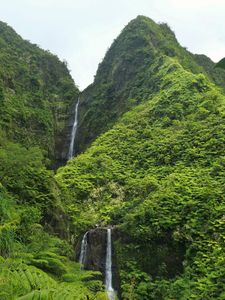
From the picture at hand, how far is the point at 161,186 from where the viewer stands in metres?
17.2

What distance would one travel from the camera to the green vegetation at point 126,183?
349 inches

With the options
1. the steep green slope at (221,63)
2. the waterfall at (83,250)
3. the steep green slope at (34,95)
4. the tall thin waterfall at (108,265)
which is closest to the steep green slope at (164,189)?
the tall thin waterfall at (108,265)

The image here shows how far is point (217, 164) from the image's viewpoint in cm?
1727

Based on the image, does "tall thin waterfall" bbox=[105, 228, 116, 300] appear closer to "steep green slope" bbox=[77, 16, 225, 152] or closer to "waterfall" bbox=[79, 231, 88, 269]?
"waterfall" bbox=[79, 231, 88, 269]

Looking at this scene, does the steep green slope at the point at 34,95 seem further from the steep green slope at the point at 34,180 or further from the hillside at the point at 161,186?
the hillside at the point at 161,186

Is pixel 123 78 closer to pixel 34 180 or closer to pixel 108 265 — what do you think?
pixel 34 180

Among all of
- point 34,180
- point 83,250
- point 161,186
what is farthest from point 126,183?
Answer: point 34,180

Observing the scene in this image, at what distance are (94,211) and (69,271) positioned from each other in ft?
27.9

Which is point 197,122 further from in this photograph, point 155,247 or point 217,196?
point 155,247

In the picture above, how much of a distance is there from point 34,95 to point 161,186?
17845 mm

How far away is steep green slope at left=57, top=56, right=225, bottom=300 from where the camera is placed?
12898 mm

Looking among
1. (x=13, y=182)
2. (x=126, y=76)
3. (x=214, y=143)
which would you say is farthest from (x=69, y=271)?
(x=126, y=76)

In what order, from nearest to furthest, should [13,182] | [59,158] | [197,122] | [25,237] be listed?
[25,237]
[13,182]
[197,122]
[59,158]

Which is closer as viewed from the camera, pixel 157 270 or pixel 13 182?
pixel 13 182
